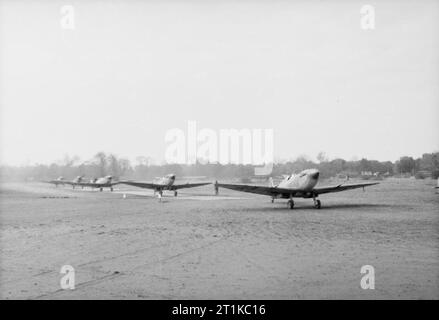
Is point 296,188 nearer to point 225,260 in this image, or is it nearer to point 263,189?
point 263,189

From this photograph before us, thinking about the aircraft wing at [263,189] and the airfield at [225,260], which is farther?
the aircraft wing at [263,189]

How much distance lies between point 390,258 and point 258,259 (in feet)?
10.5

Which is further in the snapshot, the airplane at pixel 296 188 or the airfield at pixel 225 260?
the airplane at pixel 296 188

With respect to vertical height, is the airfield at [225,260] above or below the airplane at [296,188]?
below

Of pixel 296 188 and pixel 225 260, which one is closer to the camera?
pixel 225 260

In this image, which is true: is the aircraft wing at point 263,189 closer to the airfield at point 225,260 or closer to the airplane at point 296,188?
the airplane at point 296,188

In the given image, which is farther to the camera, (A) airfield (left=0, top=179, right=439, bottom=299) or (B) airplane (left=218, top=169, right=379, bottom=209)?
(B) airplane (left=218, top=169, right=379, bottom=209)

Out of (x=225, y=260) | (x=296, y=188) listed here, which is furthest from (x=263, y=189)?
(x=225, y=260)

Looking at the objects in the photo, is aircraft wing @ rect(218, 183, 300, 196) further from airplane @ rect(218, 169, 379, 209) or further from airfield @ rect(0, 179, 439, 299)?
airfield @ rect(0, 179, 439, 299)

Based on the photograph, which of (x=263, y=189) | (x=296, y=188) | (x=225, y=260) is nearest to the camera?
(x=225, y=260)

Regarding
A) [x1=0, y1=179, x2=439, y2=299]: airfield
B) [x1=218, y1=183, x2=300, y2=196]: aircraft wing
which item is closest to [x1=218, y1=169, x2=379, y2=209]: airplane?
[x1=218, y1=183, x2=300, y2=196]: aircraft wing

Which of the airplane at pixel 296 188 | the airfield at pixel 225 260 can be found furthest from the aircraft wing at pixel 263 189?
the airfield at pixel 225 260

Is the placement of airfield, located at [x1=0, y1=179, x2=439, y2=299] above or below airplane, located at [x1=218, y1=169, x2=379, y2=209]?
below
